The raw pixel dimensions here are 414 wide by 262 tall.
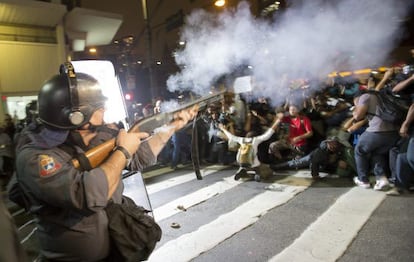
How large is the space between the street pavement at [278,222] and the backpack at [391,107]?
134cm

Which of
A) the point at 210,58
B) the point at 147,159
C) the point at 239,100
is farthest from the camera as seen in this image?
the point at 239,100

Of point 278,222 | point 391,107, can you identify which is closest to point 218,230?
point 278,222

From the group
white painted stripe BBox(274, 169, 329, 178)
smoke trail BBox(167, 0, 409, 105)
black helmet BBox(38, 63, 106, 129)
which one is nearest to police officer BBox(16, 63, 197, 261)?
black helmet BBox(38, 63, 106, 129)

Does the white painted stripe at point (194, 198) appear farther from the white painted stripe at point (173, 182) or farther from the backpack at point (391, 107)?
the backpack at point (391, 107)

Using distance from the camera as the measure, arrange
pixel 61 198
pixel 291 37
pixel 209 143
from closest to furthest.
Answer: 1. pixel 61 198
2. pixel 291 37
3. pixel 209 143

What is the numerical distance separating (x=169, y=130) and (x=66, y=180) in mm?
1422

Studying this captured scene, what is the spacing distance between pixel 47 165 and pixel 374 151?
5.64m

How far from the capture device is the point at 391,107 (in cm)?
529

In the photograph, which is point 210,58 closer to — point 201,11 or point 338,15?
point 201,11

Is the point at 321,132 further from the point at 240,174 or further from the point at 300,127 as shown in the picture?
the point at 240,174

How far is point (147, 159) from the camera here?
8.77 feet

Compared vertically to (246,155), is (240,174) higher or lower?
lower

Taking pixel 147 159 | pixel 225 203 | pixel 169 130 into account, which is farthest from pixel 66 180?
pixel 225 203

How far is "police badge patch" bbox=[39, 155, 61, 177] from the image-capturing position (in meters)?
1.67
